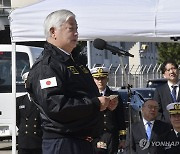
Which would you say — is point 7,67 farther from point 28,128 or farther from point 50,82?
point 50,82

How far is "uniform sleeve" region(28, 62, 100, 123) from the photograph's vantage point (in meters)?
3.24

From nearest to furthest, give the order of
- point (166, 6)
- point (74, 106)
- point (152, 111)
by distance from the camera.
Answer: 1. point (74, 106)
2. point (166, 6)
3. point (152, 111)

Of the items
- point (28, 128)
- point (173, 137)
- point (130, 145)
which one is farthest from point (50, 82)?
point (28, 128)

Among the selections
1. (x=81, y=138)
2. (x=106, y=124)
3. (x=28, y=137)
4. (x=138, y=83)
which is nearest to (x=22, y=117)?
(x=28, y=137)

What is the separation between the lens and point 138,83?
2103cm

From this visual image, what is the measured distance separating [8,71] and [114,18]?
25.4 ft

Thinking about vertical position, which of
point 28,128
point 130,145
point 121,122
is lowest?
point 130,145

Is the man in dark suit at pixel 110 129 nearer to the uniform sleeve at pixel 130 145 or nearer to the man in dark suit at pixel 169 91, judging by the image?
the uniform sleeve at pixel 130 145

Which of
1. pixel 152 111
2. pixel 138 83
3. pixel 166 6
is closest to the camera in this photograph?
pixel 166 6

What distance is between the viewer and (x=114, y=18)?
5164 millimetres

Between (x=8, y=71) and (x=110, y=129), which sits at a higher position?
(x=8, y=71)

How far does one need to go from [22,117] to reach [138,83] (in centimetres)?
1502

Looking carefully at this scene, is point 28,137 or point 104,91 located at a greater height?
point 104,91

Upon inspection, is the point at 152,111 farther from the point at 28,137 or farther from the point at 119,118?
the point at 28,137
